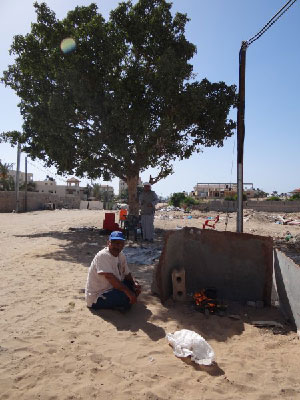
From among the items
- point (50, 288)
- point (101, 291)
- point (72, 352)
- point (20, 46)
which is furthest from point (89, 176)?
point (72, 352)

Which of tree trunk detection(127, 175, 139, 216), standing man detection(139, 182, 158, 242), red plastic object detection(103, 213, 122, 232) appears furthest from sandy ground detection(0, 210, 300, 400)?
tree trunk detection(127, 175, 139, 216)

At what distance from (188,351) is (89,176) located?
1132cm

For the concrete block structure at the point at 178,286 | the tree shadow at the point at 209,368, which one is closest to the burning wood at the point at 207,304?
the concrete block structure at the point at 178,286

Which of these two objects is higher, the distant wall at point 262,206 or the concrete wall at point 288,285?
the distant wall at point 262,206

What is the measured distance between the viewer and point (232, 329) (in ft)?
13.8

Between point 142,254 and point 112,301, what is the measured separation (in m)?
4.42

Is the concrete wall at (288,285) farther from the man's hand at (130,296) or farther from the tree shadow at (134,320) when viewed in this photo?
the man's hand at (130,296)

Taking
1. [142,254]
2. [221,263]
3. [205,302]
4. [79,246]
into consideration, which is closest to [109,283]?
[205,302]

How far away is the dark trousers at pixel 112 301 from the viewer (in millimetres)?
4375

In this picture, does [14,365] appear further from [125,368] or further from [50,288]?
[50,288]

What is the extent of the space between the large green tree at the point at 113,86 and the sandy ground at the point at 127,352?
705cm

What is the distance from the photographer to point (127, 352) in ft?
11.0

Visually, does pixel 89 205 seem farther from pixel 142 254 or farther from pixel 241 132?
pixel 241 132

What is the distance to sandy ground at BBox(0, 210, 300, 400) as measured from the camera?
2.74m
